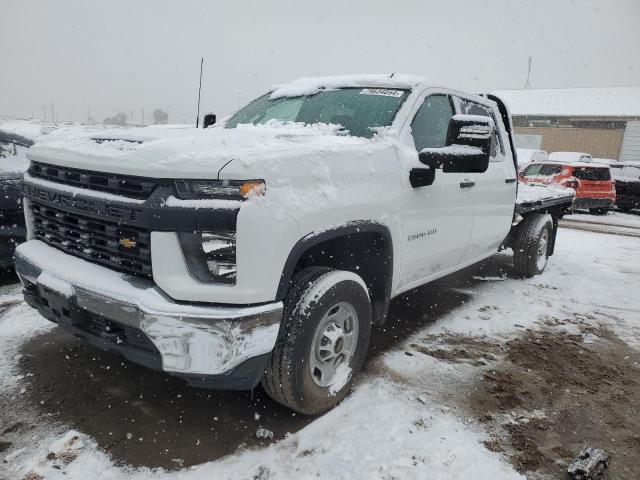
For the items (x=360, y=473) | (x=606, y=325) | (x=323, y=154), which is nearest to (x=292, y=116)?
(x=323, y=154)

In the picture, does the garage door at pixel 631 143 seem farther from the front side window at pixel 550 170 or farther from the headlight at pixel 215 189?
the headlight at pixel 215 189

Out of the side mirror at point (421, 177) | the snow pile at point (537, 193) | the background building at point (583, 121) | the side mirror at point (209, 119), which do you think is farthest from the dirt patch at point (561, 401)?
the background building at point (583, 121)

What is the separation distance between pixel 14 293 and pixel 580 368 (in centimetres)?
486

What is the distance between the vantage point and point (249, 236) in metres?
1.98

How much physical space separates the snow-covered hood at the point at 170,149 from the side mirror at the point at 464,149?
1.32ft

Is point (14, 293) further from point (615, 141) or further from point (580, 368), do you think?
point (615, 141)

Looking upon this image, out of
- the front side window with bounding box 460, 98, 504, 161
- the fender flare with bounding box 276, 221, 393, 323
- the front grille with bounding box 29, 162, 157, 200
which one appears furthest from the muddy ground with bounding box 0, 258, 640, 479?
the front side window with bounding box 460, 98, 504, 161

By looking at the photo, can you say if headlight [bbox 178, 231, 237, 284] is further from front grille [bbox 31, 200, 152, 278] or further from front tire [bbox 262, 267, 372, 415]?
front tire [bbox 262, 267, 372, 415]

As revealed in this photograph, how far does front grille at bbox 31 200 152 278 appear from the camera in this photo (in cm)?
210

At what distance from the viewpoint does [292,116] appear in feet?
11.6

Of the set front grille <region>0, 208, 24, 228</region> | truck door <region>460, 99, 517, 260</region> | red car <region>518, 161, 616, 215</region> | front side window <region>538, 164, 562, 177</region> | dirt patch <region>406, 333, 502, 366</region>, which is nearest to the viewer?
dirt patch <region>406, 333, 502, 366</region>

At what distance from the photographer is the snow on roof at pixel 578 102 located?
35094mm

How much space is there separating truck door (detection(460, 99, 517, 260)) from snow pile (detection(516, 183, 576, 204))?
48 centimetres

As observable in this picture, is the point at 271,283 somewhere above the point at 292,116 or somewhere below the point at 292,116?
below
